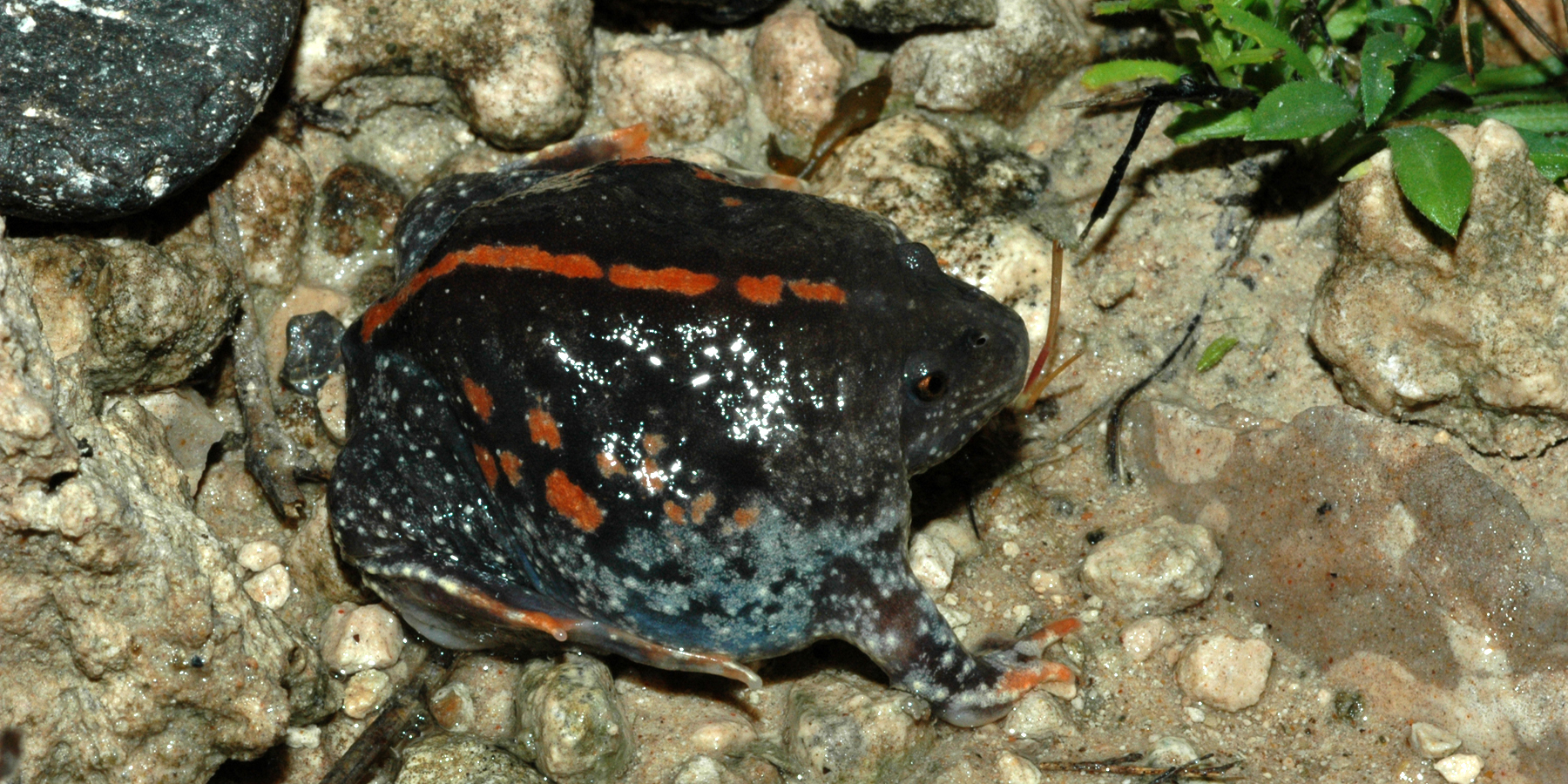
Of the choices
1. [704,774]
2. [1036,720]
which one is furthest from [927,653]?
[704,774]

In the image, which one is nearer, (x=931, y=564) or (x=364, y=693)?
(x=364, y=693)

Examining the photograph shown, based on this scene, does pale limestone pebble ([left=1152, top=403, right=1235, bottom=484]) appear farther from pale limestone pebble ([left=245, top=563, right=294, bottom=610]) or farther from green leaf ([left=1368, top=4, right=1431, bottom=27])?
pale limestone pebble ([left=245, top=563, right=294, bottom=610])

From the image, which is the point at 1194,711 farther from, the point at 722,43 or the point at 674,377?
the point at 722,43

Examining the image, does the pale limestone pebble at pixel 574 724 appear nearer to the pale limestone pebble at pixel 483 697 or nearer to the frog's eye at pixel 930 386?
the pale limestone pebble at pixel 483 697

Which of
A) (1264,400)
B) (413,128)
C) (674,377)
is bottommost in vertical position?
(1264,400)

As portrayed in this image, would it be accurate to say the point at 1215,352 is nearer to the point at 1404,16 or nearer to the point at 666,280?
the point at 1404,16

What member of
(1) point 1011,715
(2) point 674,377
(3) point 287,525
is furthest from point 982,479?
(3) point 287,525

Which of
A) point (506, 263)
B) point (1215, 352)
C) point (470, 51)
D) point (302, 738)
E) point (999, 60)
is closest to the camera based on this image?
point (506, 263)
